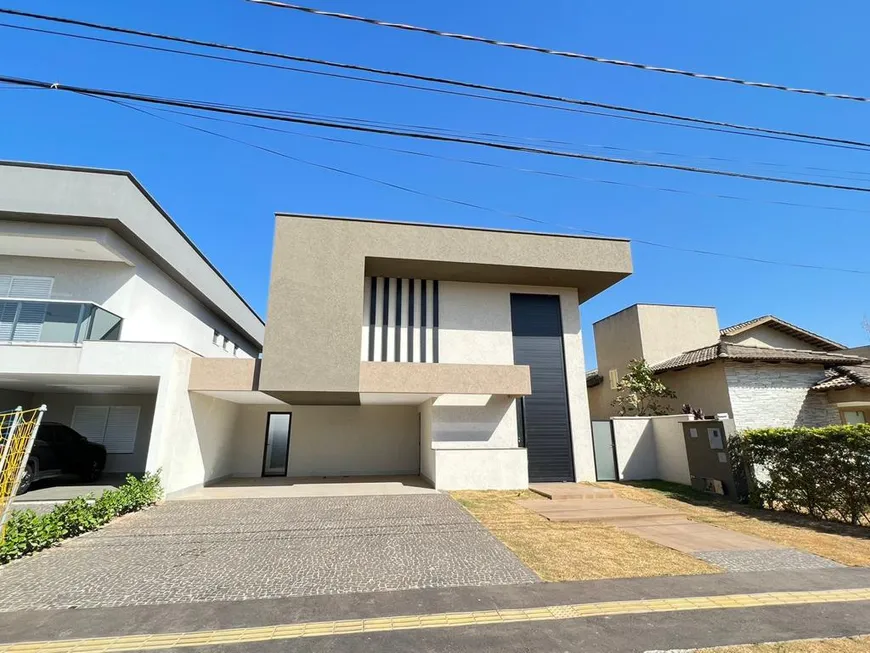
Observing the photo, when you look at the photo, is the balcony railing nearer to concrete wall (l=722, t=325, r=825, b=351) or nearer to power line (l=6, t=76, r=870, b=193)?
power line (l=6, t=76, r=870, b=193)

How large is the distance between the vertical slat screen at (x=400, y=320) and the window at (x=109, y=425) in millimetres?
8405

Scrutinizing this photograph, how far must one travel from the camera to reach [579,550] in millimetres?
6145

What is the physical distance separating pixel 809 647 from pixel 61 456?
15.6 meters

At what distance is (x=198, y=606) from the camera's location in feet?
13.5

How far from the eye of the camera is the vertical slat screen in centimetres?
1316

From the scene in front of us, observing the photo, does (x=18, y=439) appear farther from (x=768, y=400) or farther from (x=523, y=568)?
(x=768, y=400)

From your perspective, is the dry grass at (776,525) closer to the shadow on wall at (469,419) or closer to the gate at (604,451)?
the gate at (604,451)

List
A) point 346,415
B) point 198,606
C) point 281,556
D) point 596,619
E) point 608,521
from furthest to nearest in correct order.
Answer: point 346,415, point 608,521, point 281,556, point 198,606, point 596,619

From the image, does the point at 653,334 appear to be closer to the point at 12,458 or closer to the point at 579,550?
the point at 579,550

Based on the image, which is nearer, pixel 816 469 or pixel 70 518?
pixel 70 518

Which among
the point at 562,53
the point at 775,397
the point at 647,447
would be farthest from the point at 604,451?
the point at 562,53

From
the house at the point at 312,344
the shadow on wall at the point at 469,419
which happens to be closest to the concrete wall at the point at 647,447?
the house at the point at 312,344

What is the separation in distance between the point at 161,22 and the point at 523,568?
8.78 metres

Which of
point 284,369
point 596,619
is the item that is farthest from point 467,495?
point 596,619
